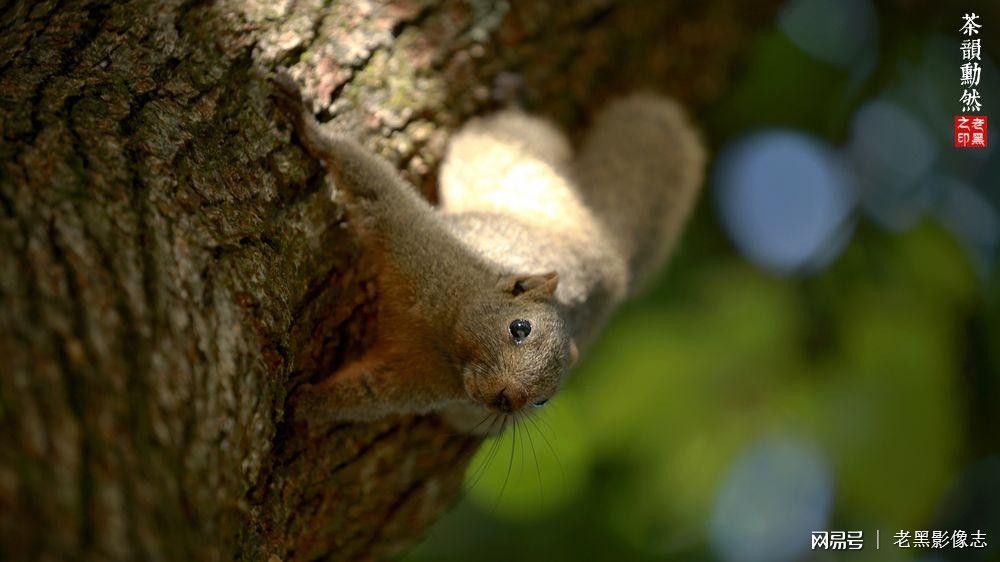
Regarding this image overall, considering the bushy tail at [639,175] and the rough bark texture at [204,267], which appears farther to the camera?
the bushy tail at [639,175]

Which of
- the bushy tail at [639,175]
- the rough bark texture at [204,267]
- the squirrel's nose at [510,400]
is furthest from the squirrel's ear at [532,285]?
the bushy tail at [639,175]

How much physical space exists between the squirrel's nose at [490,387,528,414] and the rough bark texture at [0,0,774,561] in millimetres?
446

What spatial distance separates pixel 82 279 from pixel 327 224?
1.37 m

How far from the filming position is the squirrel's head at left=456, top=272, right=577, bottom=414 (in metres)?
3.48

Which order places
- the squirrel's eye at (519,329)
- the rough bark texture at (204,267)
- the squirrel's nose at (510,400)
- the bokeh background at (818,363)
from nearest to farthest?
the rough bark texture at (204,267), the squirrel's nose at (510,400), the squirrel's eye at (519,329), the bokeh background at (818,363)

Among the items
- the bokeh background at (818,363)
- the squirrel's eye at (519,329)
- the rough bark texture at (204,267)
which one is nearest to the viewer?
the rough bark texture at (204,267)

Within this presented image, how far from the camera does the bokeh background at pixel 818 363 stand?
16.3ft

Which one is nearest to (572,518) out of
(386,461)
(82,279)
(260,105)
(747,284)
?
(747,284)

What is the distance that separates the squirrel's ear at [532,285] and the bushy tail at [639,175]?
1.30m

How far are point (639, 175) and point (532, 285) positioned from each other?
174 centimetres

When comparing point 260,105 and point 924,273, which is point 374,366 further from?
point 924,273

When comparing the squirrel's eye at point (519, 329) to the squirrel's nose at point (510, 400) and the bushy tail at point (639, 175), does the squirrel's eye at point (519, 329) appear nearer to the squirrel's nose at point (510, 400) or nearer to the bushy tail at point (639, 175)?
the squirrel's nose at point (510, 400)

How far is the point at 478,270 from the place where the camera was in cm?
376

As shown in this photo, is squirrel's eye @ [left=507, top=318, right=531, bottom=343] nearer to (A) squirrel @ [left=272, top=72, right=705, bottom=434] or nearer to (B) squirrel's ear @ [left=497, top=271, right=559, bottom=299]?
(A) squirrel @ [left=272, top=72, right=705, bottom=434]
